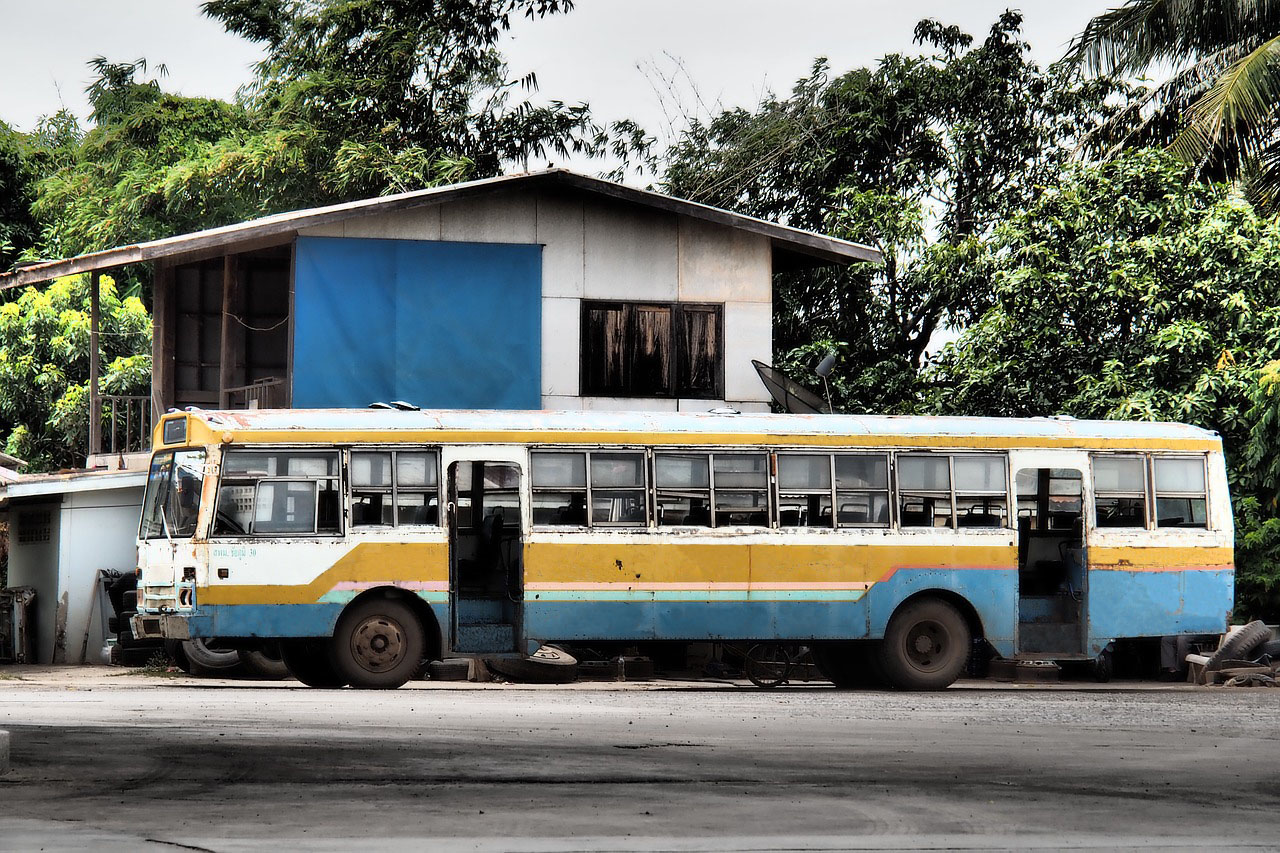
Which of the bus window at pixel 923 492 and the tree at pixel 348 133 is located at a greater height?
the tree at pixel 348 133

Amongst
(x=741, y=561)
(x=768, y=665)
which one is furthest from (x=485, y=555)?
(x=768, y=665)

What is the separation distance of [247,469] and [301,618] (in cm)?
155

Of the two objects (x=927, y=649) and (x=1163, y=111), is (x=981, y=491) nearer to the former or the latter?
(x=927, y=649)

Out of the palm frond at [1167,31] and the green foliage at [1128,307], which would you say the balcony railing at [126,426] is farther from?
the palm frond at [1167,31]

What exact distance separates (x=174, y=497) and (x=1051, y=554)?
9.23 metres

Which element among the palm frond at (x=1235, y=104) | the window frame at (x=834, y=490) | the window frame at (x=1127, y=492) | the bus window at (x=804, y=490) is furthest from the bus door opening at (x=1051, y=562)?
the palm frond at (x=1235, y=104)

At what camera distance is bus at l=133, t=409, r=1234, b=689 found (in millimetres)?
17062

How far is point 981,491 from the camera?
1859 centimetres

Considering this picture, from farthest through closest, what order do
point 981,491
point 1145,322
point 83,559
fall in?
→ point 1145,322 → point 83,559 → point 981,491

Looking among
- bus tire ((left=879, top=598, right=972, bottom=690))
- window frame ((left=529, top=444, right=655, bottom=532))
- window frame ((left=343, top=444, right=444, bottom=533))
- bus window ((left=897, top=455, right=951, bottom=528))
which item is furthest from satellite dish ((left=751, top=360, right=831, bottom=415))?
window frame ((left=343, top=444, right=444, bottom=533))

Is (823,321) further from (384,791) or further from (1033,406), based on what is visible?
(384,791)

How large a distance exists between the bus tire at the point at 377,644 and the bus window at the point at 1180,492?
26.9ft

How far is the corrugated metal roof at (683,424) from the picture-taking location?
1733 cm

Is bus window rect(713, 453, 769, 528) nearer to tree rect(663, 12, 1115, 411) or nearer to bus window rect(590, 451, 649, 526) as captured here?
bus window rect(590, 451, 649, 526)
